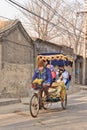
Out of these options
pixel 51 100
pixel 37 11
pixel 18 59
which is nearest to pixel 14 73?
pixel 18 59

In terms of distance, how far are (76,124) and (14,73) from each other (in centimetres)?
1143

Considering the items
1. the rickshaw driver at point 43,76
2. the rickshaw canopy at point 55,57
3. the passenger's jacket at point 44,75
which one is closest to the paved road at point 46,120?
the rickshaw driver at point 43,76

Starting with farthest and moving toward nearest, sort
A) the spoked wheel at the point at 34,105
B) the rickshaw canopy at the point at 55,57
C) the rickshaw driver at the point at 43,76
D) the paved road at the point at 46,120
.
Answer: the rickshaw canopy at the point at 55,57
the rickshaw driver at the point at 43,76
the spoked wheel at the point at 34,105
the paved road at the point at 46,120

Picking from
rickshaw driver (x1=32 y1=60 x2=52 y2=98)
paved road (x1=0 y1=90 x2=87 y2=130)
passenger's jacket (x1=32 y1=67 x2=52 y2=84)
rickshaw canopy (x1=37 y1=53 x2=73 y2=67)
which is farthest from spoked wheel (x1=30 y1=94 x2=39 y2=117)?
rickshaw canopy (x1=37 y1=53 x2=73 y2=67)

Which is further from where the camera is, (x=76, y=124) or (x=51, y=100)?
(x=51, y=100)

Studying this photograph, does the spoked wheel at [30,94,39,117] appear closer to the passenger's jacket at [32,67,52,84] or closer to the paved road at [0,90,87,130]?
the paved road at [0,90,87,130]

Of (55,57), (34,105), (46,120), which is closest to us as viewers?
(46,120)

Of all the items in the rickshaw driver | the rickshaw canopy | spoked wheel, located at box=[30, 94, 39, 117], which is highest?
the rickshaw canopy

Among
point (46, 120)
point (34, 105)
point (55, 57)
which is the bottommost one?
point (46, 120)

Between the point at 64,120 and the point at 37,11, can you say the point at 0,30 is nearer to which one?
the point at 64,120

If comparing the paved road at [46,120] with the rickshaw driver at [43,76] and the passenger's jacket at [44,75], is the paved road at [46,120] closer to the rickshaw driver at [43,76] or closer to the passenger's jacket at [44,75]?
the rickshaw driver at [43,76]

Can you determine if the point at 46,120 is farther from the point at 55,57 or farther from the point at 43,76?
the point at 55,57

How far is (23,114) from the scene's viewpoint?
44.6 feet

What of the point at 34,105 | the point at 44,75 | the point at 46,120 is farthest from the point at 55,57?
the point at 46,120
